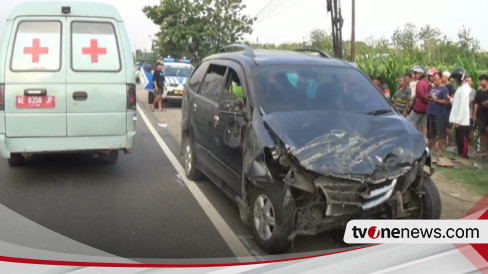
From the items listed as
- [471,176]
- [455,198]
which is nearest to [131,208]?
[455,198]

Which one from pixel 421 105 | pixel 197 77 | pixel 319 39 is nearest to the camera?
pixel 197 77

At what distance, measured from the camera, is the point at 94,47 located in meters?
5.95

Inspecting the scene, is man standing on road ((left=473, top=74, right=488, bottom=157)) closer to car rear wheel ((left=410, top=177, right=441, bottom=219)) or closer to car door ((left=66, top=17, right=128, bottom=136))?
car rear wheel ((left=410, top=177, right=441, bottom=219))

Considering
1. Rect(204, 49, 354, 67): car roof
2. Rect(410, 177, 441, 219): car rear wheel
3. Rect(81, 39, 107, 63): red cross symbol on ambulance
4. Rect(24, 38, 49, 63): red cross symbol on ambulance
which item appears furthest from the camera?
Rect(81, 39, 107, 63): red cross symbol on ambulance

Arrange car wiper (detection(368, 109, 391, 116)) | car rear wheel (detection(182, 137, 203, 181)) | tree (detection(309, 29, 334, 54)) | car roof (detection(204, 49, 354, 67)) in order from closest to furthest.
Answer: car wiper (detection(368, 109, 391, 116)), car roof (detection(204, 49, 354, 67)), car rear wheel (detection(182, 137, 203, 181)), tree (detection(309, 29, 334, 54))

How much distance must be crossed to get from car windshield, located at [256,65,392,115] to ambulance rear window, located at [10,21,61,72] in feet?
8.77

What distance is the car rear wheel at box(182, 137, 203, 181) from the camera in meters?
6.20

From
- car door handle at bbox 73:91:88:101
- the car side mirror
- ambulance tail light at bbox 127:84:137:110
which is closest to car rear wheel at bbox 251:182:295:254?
the car side mirror

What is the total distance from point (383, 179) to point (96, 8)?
4.42 m

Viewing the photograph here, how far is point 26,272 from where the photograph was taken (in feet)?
8.20

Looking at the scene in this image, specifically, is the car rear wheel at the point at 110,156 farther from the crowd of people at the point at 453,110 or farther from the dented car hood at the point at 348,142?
the crowd of people at the point at 453,110

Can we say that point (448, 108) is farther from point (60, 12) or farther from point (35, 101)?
point (35, 101)

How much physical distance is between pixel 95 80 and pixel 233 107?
218 cm

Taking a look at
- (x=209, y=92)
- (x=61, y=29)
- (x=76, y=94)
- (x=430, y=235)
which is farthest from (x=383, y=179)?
(x=61, y=29)
